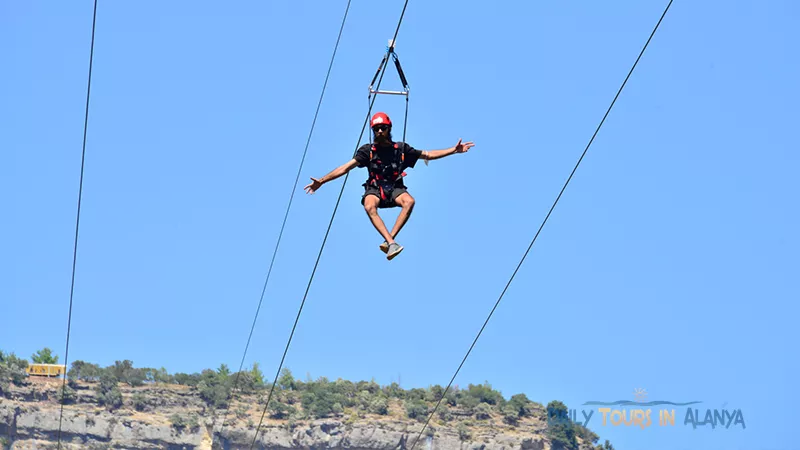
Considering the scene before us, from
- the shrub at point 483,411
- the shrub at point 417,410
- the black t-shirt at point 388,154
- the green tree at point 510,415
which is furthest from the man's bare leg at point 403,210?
the shrub at point 483,411

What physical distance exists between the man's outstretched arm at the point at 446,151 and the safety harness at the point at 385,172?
1.11 feet

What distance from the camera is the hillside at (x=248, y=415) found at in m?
102

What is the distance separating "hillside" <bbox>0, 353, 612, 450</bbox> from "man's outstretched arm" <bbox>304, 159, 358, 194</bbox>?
281 feet

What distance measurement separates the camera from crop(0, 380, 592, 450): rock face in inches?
3957

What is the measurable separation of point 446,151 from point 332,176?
59.7 inches

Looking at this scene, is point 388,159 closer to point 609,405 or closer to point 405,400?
point 405,400

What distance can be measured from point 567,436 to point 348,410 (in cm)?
1918

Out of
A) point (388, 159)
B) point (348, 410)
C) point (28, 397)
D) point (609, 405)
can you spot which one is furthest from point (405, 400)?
point (388, 159)

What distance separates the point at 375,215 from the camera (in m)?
16.2

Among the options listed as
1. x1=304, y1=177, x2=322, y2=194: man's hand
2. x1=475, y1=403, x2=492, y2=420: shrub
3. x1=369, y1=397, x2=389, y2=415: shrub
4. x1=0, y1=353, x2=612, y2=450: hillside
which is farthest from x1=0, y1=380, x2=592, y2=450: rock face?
x1=304, y1=177, x2=322, y2=194: man's hand

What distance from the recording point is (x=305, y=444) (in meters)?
105

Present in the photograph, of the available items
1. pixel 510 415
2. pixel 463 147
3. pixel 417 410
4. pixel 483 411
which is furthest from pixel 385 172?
pixel 483 411

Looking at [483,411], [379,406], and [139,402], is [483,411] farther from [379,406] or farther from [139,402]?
[139,402]

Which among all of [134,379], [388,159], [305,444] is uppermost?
[134,379]
